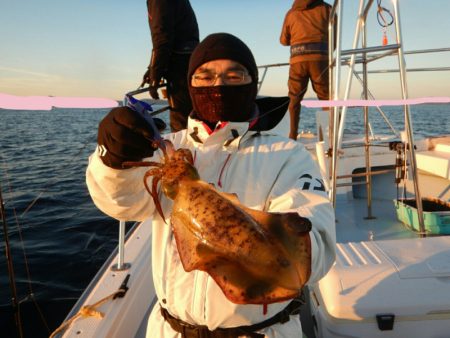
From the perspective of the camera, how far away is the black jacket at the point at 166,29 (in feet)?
13.5

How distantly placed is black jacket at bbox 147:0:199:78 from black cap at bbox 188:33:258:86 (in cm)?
193

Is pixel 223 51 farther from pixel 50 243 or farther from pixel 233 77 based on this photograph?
pixel 50 243

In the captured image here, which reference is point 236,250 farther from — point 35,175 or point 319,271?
point 35,175

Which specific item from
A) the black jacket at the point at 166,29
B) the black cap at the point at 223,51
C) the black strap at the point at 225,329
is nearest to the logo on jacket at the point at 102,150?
the black cap at the point at 223,51

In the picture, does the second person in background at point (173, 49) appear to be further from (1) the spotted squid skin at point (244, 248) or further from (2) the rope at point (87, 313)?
(1) the spotted squid skin at point (244, 248)

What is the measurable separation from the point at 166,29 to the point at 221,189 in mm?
2785

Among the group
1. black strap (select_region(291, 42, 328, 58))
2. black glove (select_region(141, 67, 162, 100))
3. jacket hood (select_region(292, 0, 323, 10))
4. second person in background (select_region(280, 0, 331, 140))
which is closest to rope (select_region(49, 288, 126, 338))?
black glove (select_region(141, 67, 162, 100))

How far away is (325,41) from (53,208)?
8.27 m

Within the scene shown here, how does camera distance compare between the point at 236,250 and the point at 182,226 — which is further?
the point at 182,226

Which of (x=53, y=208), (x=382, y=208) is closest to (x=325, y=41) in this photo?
(x=382, y=208)

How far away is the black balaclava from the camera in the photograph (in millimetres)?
2305

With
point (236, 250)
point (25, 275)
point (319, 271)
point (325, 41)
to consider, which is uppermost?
point (325, 41)

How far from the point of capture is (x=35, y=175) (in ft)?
40.0

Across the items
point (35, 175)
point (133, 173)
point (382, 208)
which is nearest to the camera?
point (133, 173)
